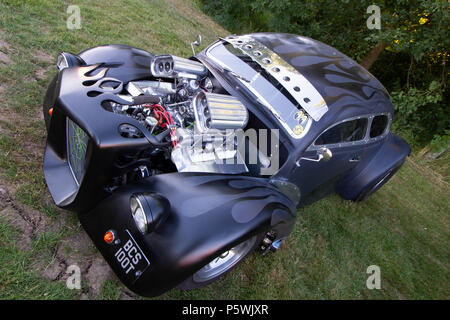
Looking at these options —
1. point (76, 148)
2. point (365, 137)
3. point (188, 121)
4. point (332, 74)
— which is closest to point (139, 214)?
point (76, 148)

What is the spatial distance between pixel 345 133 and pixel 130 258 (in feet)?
7.34

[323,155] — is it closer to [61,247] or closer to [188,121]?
[188,121]

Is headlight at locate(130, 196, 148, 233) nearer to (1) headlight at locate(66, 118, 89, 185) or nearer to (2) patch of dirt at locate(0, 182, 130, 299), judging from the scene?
(1) headlight at locate(66, 118, 89, 185)

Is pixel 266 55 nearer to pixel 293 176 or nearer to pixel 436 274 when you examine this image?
pixel 293 176

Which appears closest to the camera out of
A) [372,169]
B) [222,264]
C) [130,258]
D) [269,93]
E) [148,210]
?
[148,210]

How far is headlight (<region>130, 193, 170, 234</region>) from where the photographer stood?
173 centimetres

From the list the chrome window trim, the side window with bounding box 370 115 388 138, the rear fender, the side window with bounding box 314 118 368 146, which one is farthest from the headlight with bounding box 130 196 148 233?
the side window with bounding box 370 115 388 138

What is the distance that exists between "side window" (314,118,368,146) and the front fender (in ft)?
2.67

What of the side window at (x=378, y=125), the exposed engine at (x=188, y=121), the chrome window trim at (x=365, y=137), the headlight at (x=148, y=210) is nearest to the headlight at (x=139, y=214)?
the headlight at (x=148, y=210)

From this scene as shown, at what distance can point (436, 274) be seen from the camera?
12.1 ft

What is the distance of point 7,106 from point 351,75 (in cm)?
358

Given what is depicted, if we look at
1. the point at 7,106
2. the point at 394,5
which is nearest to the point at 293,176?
the point at 7,106

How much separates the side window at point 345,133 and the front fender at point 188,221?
813 mm

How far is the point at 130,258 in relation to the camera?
186 centimetres
